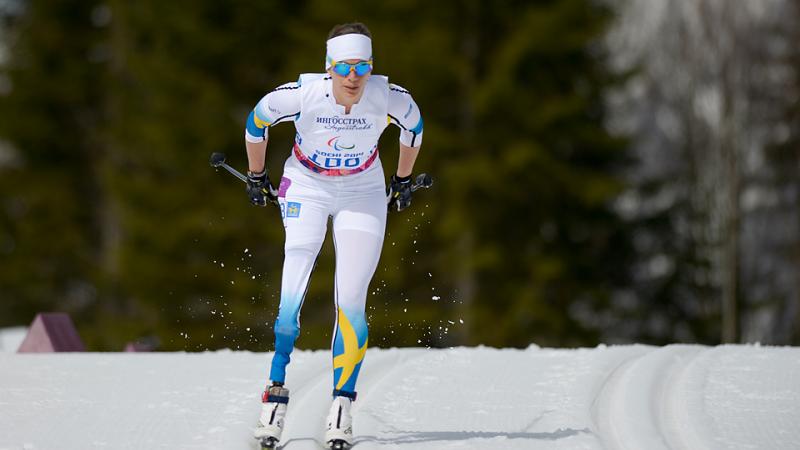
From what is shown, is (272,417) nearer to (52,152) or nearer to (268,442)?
(268,442)

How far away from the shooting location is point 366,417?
8070mm

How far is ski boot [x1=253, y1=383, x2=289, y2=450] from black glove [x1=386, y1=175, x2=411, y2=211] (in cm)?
136

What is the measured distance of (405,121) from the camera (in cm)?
764

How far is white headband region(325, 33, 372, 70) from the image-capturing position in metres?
7.21

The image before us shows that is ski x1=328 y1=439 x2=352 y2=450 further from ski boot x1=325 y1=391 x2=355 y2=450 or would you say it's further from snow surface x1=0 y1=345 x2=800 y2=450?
snow surface x1=0 y1=345 x2=800 y2=450

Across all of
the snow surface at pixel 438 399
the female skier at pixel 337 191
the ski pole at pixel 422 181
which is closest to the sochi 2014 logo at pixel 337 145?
the female skier at pixel 337 191

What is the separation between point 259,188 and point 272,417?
1391 millimetres

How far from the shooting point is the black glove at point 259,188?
7.80 meters

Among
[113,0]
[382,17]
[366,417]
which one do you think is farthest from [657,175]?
[366,417]

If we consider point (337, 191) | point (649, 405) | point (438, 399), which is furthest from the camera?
point (438, 399)


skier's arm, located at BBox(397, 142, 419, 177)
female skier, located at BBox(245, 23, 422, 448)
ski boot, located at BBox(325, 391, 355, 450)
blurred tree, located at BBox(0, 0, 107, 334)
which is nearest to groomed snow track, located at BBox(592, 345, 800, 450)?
ski boot, located at BBox(325, 391, 355, 450)

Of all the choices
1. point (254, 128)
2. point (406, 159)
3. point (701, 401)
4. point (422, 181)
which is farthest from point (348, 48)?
point (701, 401)

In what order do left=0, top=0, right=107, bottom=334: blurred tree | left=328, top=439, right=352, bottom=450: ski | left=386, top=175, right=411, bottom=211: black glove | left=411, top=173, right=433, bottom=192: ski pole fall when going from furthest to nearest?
left=0, top=0, right=107, bottom=334: blurred tree < left=411, top=173, right=433, bottom=192: ski pole < left=386, top=175, right=411, bottom=211: black glove < left=328, top=439, right=352, bottom=450: ski

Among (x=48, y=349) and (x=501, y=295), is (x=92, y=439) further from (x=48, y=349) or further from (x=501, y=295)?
(x=501, y=295)
